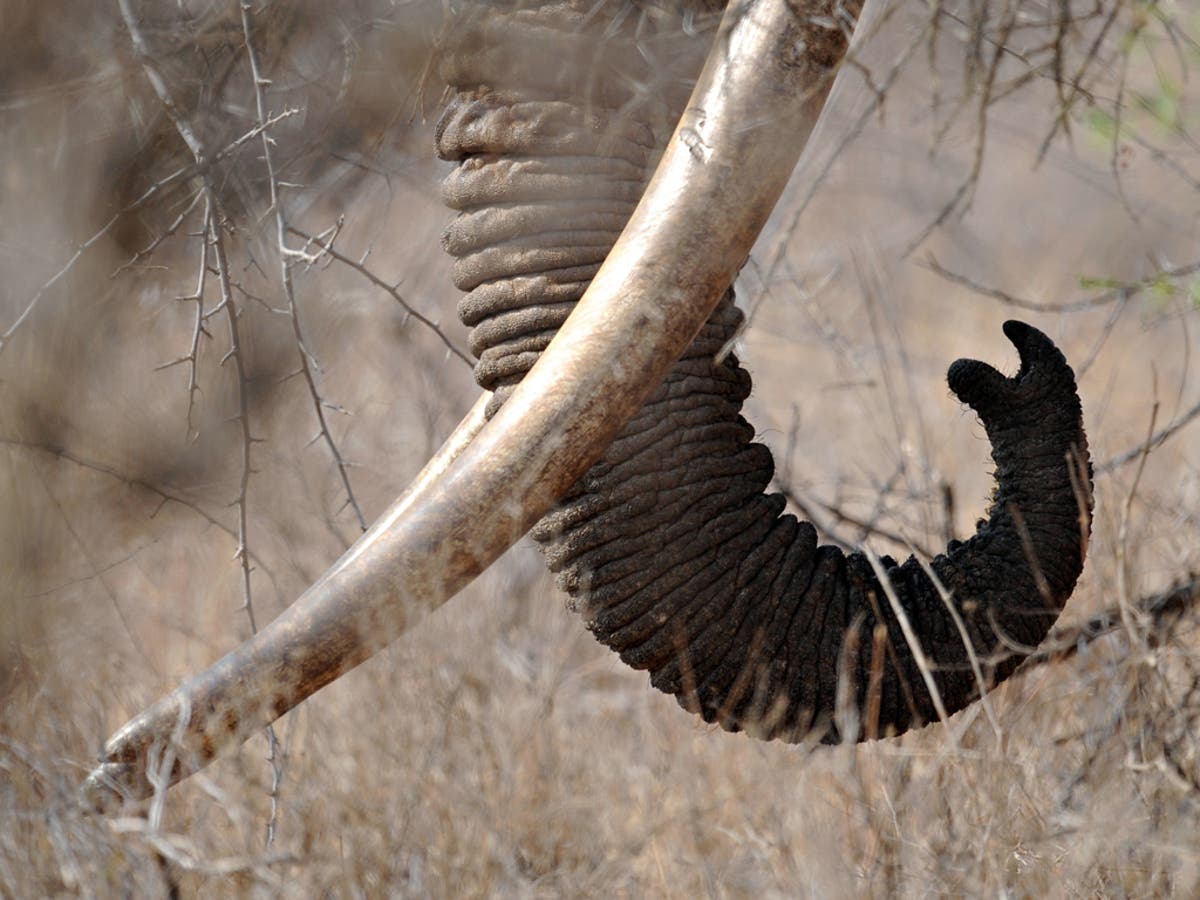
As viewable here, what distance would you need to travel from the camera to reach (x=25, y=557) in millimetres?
3072

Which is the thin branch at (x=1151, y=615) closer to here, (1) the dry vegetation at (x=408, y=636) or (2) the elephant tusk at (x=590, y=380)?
(1) the dry vegetation at (x=408, y=636)

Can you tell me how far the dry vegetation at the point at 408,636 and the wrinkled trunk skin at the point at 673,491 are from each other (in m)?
0.16

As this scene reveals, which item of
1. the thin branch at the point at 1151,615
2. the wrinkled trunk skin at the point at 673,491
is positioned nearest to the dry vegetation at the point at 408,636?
the thin branch at the point at 1151,615

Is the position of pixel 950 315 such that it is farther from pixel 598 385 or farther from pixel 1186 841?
pixel 598 385

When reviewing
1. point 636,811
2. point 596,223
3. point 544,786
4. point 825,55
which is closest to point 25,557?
point 544,786

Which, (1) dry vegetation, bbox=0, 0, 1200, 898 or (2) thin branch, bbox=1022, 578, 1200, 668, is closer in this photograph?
(1) dry vegetation, bbox=0, 0, 1200, 898

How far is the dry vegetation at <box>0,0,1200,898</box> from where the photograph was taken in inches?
90.3

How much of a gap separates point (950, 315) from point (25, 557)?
566 centimetres

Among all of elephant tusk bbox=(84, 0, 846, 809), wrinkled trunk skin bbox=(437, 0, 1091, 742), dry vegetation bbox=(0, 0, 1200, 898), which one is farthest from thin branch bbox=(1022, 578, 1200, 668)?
elephant tusk bbox=(84, 0, 846, 809)

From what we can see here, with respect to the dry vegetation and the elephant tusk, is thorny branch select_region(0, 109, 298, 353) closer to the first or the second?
the dry vegetation

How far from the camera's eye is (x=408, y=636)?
12.7 feet

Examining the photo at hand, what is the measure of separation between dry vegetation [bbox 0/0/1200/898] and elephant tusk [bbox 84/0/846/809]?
0.35 ft

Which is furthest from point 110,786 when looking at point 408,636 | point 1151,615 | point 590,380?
point 408,636

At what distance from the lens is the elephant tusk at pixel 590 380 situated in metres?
1.82
